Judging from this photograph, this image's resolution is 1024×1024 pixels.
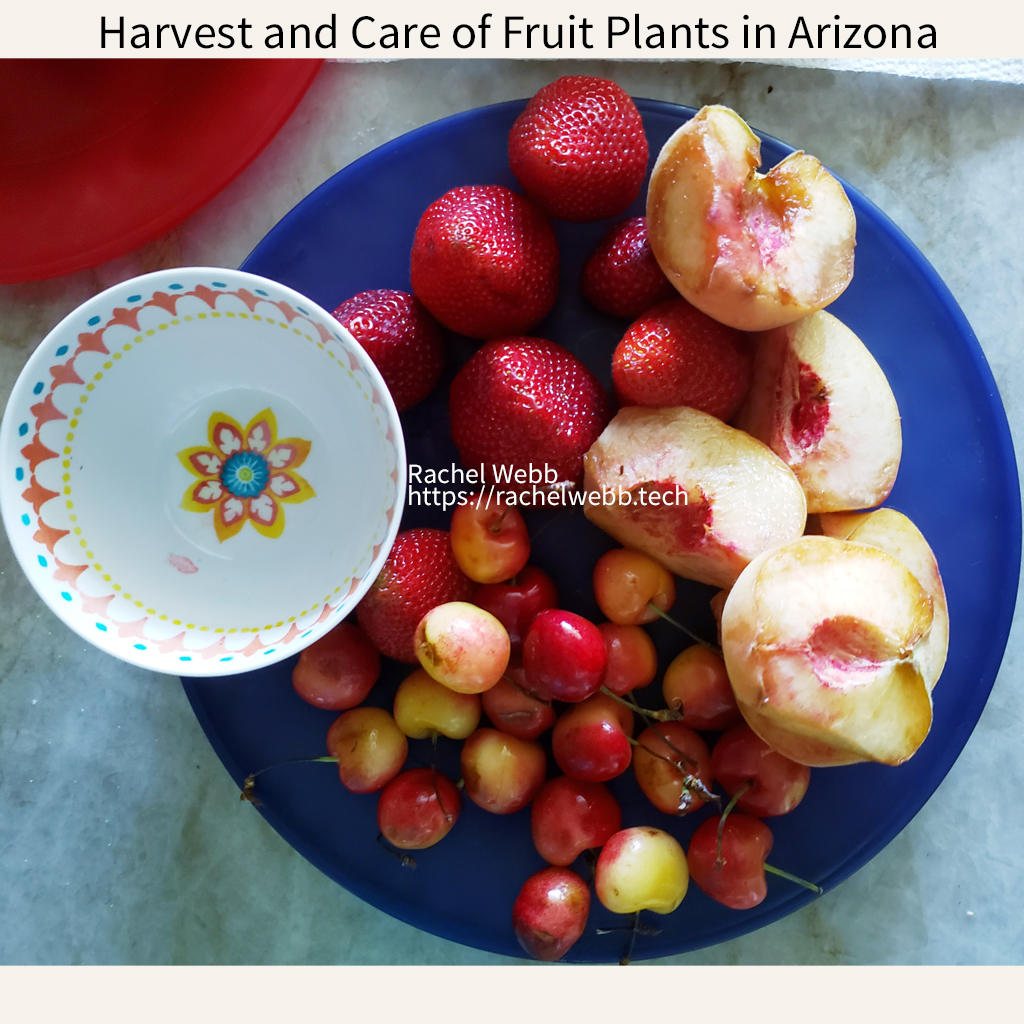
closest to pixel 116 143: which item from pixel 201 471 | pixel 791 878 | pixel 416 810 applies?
pixel 201 471

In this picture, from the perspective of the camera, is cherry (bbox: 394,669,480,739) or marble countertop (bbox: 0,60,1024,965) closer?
cherry (bbox: 394,669,480,739)

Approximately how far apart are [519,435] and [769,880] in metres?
0.46

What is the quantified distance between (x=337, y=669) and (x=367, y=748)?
73 mm

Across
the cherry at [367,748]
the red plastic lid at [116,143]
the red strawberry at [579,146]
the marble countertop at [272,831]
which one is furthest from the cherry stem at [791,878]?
the red plastic lid at [116,143]

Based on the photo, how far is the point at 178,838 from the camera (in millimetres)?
866

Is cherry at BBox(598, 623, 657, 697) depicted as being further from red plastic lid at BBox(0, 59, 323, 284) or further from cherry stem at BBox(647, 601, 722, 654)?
red plastic lid at BBox(0, 59, 323, 284)

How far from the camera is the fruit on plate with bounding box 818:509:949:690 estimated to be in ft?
2.31

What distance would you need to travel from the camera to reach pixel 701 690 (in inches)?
Answer: 28.5

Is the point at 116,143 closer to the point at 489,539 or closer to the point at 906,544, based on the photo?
the point at 489,539

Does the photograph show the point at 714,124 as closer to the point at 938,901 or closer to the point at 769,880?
the point at 769,880

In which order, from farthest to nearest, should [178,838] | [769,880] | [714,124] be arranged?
[178,838] → [769,880] → [714,124]

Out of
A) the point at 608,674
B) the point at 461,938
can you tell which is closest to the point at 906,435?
the point at 608,674

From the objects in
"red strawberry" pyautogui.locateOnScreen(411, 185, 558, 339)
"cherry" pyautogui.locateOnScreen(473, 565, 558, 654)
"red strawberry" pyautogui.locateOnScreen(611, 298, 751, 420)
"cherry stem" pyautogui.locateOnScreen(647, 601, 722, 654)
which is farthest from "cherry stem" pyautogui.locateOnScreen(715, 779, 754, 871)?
"red strawberry" pyautogui.locateOnScreen(411, 185, 558, 339)

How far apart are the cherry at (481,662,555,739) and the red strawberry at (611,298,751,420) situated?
258 millimetres
